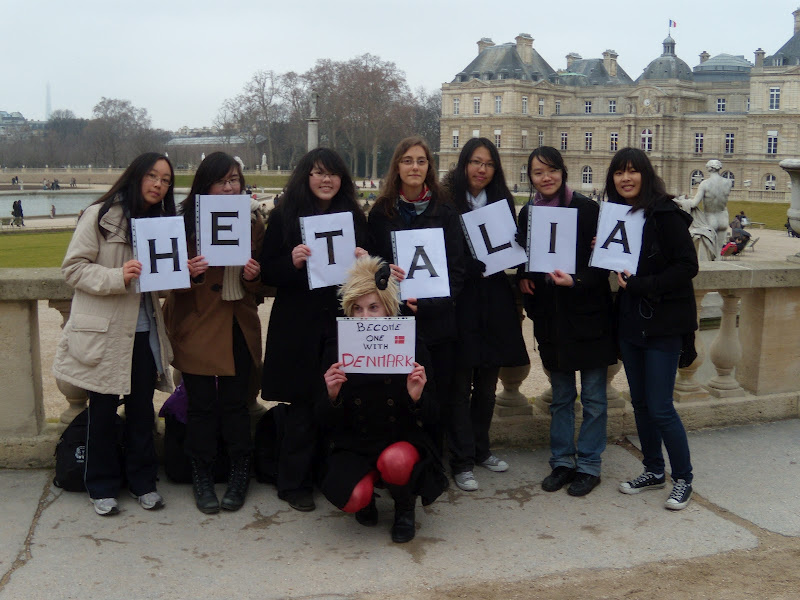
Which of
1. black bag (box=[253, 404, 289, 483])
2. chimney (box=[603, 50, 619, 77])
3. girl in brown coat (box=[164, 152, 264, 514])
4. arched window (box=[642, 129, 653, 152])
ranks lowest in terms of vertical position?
black bag (box=[253, 404, 289, 483])

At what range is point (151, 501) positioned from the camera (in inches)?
162

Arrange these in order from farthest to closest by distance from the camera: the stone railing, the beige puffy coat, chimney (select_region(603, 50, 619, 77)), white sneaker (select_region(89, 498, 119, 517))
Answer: chimney (select_region(603, 50, 619, 77)) < the stone railing < white sneaker (select_region(89, 498, 119, 517)) < the beige puffy coat

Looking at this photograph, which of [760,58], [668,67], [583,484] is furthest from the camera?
[668,67]

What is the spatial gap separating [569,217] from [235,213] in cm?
162

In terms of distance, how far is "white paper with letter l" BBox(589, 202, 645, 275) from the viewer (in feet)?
13.9

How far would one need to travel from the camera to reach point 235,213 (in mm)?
4152

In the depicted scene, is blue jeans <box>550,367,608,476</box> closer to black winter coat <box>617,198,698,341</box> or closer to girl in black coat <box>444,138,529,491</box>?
girl in black coat <box>444,138,529,491</box>

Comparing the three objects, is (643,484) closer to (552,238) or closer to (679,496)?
(679,496)

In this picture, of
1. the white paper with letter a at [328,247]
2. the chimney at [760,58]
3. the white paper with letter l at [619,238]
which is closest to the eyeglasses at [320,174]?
the white paper with letter a at [328,247]

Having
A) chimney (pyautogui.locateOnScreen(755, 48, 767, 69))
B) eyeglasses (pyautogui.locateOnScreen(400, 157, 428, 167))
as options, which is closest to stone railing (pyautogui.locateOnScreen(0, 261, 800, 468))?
eyeglasses (pyautogui.locateOnScreen(400, 157, 428, 167))

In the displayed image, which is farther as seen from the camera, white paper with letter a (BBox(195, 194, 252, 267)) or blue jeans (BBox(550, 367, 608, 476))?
blue jeans (BBox(550, 367, 608, 476))

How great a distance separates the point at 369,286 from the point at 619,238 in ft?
4.17

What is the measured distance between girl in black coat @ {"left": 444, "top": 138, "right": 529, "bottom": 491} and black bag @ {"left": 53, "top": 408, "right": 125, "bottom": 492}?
64.2 inches

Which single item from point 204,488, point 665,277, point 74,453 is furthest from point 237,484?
point 665,277
